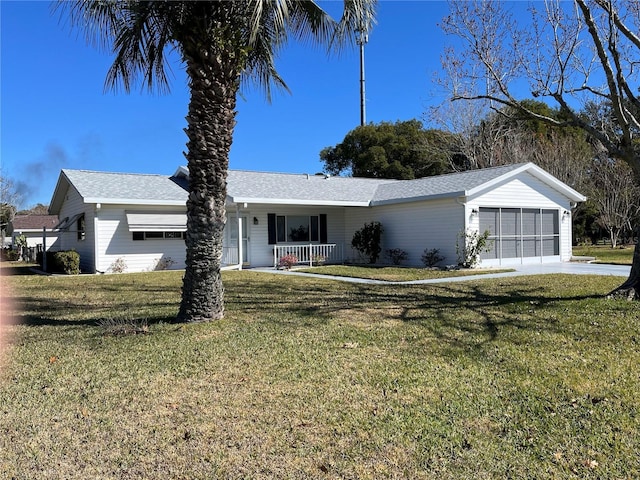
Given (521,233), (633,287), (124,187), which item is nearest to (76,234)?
(124,187)

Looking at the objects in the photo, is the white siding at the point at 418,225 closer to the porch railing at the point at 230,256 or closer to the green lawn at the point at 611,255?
the porch railing at the point at 230,256

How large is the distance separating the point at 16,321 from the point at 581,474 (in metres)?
8.45

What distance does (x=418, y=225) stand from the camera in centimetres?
1869

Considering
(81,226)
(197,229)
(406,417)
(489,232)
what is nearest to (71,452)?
(406,417)

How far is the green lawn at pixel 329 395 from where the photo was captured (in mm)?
3287

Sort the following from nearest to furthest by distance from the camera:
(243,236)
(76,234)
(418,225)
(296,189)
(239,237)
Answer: (239,237) < (418,225) < (243,236) < (76,234) < (296,189)

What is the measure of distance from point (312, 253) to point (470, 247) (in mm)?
6892

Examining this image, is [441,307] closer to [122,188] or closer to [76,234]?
[122,188]

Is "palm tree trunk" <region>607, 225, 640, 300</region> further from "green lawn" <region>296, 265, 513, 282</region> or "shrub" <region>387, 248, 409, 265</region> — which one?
"shrub" <region>387, 248, 409, 265</region>

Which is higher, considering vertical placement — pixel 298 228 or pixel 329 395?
pixel 298 228

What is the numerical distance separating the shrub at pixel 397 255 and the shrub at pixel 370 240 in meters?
0.62

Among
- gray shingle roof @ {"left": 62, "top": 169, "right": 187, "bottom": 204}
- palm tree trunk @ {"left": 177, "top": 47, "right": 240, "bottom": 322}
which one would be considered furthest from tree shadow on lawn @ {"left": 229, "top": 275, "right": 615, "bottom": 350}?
gray shingle roof @ {"left": 62, "top": 169, "right": 187, "bottom": 204}

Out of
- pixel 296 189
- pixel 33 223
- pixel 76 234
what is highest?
pixel 296 189

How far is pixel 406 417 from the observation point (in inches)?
156
